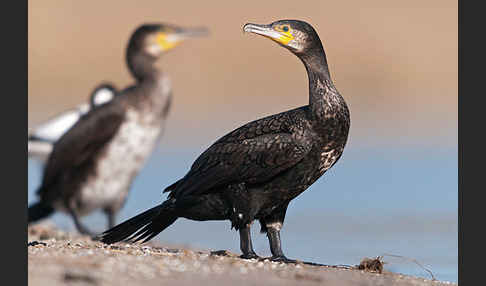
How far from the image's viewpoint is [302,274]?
6.93m

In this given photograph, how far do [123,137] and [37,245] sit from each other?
5302mm

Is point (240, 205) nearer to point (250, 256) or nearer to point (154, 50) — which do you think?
point (250, 256)

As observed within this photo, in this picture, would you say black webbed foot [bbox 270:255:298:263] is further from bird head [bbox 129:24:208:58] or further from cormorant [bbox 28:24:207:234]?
bird head [bbox 129:24:208:58]

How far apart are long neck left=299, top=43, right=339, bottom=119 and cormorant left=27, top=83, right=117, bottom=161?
253 inches

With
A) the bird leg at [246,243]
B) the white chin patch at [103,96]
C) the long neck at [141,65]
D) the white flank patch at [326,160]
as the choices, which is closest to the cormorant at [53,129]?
the white chin patch at [103,96]

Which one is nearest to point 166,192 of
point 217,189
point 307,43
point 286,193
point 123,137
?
point 217,189

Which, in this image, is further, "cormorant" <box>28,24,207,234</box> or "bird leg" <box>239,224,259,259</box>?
"cormorant" <box>28,24,207,234</box>

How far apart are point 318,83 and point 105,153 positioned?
5664mm

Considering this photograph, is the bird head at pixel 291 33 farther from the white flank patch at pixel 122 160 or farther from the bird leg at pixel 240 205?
the white flank patch at pixel 122 160

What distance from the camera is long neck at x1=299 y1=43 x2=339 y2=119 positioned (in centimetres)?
774

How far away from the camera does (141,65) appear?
46.8 ft

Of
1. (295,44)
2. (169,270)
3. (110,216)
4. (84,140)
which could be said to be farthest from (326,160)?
(110,216)

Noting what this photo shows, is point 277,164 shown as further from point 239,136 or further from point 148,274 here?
point 148,274

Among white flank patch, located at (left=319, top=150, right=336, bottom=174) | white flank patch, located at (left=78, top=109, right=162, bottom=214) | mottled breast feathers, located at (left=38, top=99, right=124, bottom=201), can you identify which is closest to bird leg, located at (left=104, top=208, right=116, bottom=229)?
white flank patch, located at (left=78, top=109, right=162, bottom=214)
